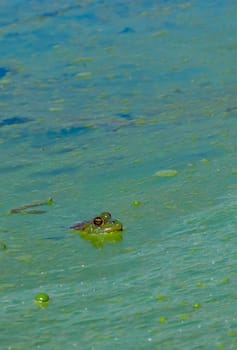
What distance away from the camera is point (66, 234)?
382 centimetres

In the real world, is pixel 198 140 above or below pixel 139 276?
below

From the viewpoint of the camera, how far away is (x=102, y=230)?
3.77 metres

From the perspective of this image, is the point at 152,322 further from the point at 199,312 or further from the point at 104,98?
the point at 104,98

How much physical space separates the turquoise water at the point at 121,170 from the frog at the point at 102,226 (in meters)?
0.05

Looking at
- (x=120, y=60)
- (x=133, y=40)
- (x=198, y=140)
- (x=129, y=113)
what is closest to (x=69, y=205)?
(x=198, y=140)

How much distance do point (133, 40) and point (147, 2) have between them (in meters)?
1.03

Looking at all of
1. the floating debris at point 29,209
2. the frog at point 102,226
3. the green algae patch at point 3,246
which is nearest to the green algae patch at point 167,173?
the floating debris at point 29,209

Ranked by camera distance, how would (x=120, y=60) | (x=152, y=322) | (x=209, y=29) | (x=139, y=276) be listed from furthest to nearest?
1. (x=209, y=29)
2. (x=120, y=60)
3. (x=139, y=276)
4. (x=152, y=322)

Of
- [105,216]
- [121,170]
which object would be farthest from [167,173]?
[105,216]

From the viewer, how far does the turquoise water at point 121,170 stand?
3051 mm

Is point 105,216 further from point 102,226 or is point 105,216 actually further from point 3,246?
point 3,246

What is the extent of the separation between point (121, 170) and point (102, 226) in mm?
782

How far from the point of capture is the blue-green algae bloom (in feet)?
12.3

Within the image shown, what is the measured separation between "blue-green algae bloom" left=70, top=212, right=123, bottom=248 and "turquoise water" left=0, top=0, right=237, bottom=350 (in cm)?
4
